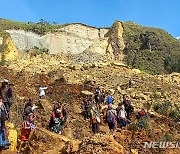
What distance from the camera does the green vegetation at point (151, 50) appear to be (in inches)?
1710

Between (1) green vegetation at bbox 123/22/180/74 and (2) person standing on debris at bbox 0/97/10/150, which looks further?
(1) green vegetation at bbox 123/22/180/74

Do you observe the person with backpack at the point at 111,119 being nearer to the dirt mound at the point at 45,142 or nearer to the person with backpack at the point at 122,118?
the person with backpack at the point at 122,118

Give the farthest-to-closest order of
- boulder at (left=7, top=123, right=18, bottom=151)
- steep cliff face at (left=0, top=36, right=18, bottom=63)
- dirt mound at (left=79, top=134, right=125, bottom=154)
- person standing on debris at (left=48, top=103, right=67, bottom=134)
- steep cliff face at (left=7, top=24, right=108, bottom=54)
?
steep cliff face at (left=7, top=24, right=108, bottom=54)
steep cliff face at (left=0, top=36, right=18, bottom=63)
person standing on debris at (left=48, top=103, right=67, bottom=134)
boulder at (left=7, top=123, right=18, bottom=151)
dirt mound at (left=79, top=134, right=125, bottom=154)

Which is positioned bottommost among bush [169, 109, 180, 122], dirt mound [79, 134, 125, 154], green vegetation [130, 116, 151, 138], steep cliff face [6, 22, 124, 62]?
dirt mound [79, 134, 125, 154]

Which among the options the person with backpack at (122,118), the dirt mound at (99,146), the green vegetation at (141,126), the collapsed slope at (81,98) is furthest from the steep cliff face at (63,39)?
the dirt mound at (99,146)

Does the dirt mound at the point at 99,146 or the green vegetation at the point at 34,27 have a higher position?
the green vegetation at the point at 34,27

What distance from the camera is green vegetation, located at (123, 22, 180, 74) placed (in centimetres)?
4344

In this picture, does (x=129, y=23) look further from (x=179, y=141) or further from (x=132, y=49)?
(x=179, y=141)

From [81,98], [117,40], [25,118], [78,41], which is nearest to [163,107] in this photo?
[81,98]

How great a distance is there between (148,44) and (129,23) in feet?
23.3

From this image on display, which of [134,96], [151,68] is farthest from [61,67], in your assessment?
[151,68]

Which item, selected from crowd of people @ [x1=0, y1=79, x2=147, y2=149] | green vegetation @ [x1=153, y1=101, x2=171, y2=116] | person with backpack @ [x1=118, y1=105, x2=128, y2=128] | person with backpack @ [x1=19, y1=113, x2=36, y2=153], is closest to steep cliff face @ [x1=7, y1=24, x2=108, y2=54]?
green vegetation @ [x1=153, y1=101, x2=171, y2=116]

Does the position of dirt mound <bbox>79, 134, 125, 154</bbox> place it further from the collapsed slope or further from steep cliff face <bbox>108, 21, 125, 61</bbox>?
steep cliff face <bbox>108, 21, 125, 61</bbox>

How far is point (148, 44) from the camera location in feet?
154
